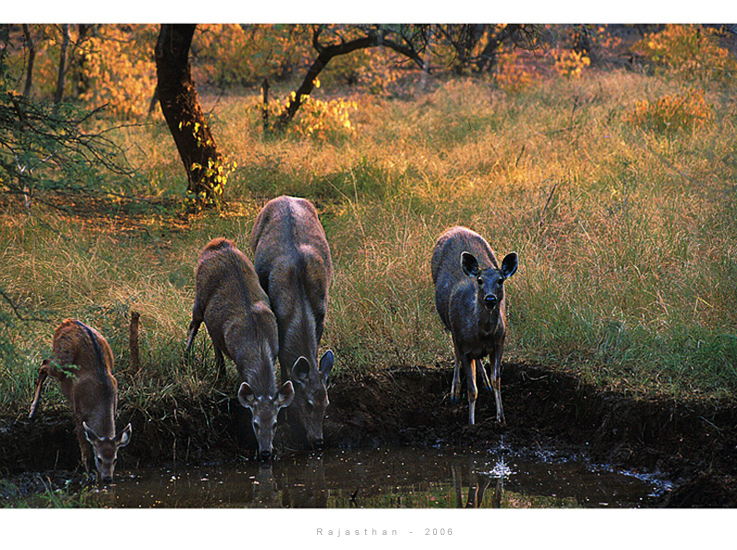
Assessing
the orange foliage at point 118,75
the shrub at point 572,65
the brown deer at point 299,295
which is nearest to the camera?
the brown deer at point 299,295

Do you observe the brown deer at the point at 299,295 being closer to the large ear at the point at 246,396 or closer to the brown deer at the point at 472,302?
the large ear at the point at 246,396

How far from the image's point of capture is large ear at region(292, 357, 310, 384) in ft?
20.3

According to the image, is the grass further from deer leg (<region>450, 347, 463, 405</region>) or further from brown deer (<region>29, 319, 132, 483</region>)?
deer leg (<region>450, 347, 463, 405</region>)

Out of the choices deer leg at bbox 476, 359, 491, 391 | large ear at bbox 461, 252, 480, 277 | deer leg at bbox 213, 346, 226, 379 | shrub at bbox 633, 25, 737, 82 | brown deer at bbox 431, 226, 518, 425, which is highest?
shrub at bbox 633, 25, 737, 82

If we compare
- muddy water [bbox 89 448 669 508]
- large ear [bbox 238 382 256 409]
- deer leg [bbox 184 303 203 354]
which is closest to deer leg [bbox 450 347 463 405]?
muddy water [bbox 89 448 669 508]

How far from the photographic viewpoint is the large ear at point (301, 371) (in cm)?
618

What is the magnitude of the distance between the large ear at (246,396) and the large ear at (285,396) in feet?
0.61

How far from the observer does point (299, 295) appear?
6.63 meters

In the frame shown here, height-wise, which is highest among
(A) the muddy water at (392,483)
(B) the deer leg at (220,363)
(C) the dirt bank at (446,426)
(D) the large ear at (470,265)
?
(D) the large ear at (470,265)

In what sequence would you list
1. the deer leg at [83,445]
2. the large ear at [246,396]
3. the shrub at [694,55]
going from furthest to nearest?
the shrub at [694,55] < the large ear at [246,396] < the deer leg at [83,445]

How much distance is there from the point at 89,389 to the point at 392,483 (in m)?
2.28

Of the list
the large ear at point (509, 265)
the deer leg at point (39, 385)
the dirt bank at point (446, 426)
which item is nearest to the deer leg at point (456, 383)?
the dirt bank at point (446, 426)

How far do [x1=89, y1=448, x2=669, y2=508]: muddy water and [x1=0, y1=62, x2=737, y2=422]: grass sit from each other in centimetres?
85

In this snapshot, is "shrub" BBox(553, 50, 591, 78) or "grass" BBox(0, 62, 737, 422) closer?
"grass" BBox(0, 62, 737, 422)
